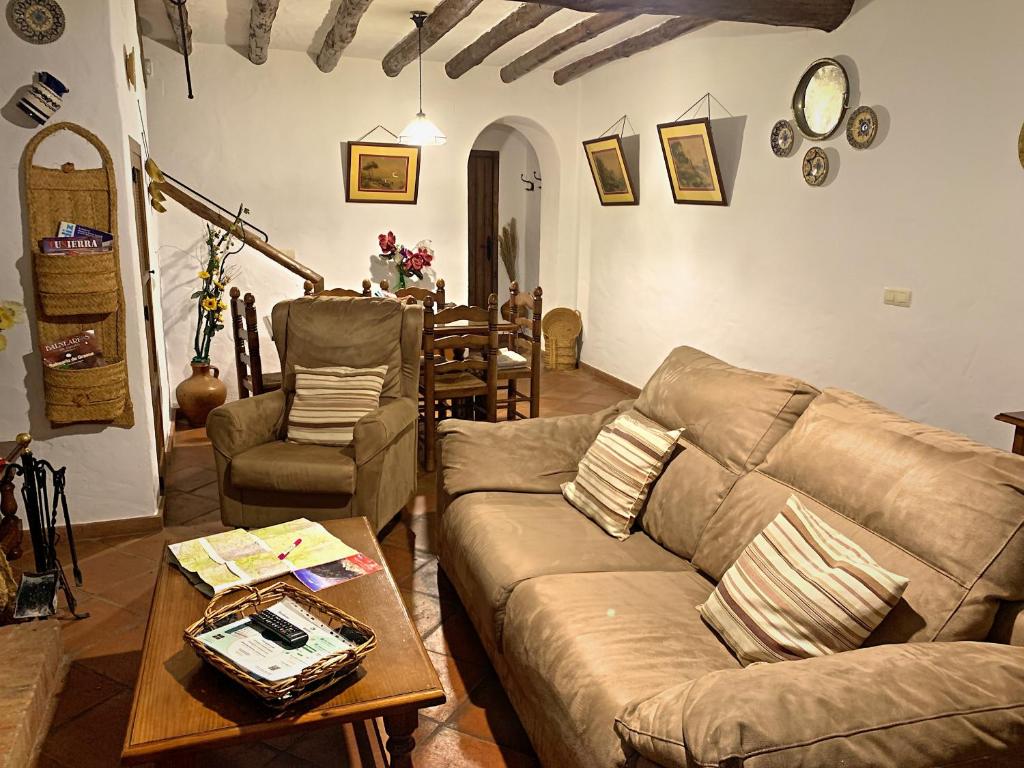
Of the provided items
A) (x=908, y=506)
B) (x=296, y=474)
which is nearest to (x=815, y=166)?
(x=908, y=506)

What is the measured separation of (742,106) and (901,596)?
385 cm

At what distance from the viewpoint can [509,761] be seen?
2098 mm

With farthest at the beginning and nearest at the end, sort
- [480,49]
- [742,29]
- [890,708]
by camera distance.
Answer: [480,49] < [742,29] < [890,708]

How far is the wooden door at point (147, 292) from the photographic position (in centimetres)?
366

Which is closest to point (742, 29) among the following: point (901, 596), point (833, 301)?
point (833, 301)

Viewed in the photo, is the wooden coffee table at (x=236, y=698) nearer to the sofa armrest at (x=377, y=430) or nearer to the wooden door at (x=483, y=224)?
the sofa armrest at (x=377, y=430)

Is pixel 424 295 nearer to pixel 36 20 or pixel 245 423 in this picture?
pixel 245 423

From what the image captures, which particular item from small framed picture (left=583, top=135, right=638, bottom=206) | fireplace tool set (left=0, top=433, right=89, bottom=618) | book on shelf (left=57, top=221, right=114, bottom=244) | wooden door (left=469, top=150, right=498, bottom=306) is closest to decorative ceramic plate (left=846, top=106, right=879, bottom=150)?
small framed picture (left=583, top=135, right=638, bottom=206)

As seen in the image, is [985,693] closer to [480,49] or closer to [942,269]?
[942,269]

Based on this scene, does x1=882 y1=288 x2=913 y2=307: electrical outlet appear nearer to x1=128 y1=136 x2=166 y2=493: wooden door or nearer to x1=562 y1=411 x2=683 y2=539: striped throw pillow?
x1=562 y1=411 x2=683 y2=539: striped throw pillow

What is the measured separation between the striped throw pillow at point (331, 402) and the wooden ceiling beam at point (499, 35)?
2.22 metres

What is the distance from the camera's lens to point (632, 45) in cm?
553

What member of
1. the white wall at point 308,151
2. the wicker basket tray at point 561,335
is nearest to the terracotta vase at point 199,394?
the white wall at point 308,151

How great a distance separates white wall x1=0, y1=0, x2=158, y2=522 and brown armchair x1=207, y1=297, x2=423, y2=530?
51 cm
